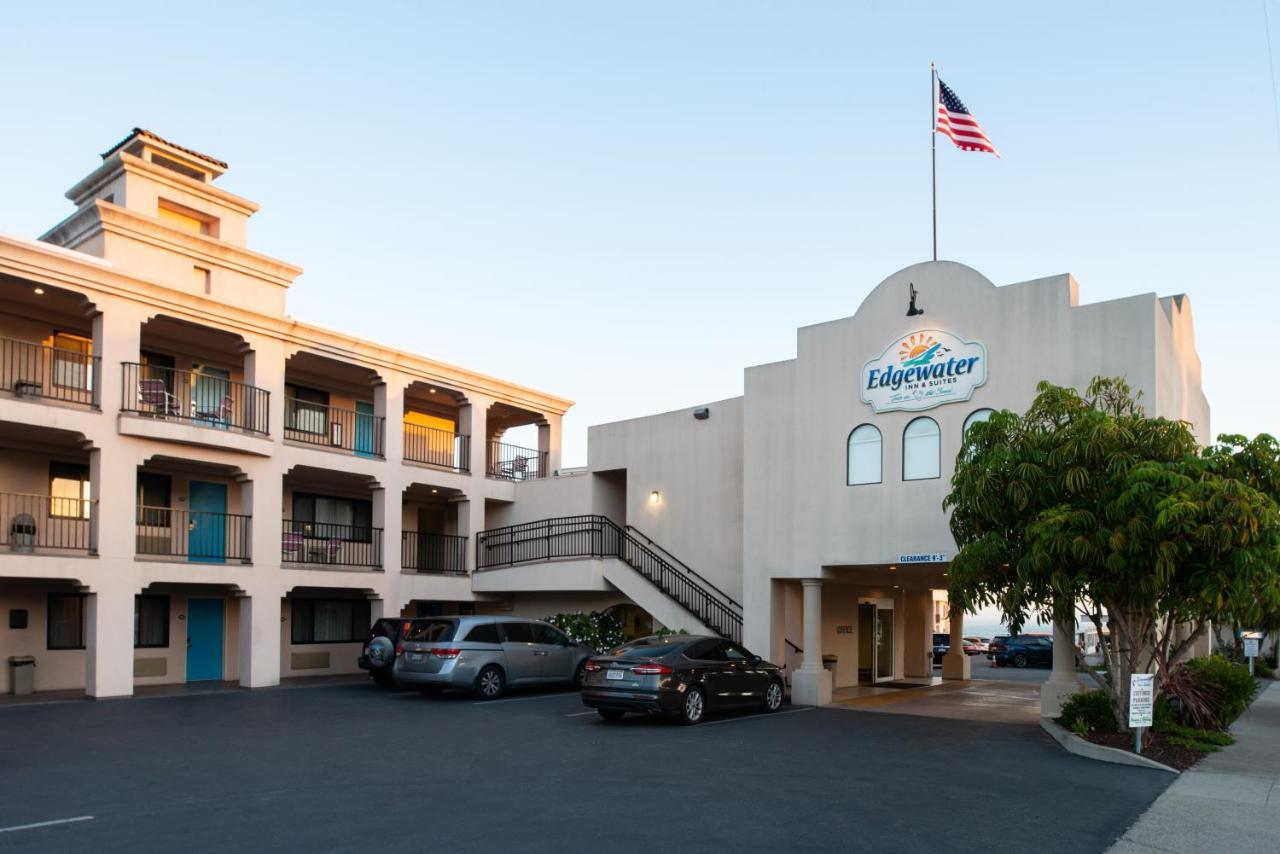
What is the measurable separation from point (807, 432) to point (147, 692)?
47.1 feet

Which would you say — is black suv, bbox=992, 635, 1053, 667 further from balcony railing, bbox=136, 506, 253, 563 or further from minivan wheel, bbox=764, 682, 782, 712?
balcony railing, bbox=136, 506, 253, 563

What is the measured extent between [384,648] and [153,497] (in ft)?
21.0

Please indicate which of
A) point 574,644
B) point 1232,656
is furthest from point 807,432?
point 1232,656

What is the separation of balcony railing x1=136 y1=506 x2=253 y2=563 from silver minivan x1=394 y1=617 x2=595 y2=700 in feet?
15.7

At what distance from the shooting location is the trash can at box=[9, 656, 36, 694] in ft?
66.7

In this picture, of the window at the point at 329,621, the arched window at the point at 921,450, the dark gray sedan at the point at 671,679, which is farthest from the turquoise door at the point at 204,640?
the arched window at the point at 921,450

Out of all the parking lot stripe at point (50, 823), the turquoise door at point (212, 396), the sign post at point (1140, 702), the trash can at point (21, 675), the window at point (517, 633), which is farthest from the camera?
the turquoise door at point (212, 396)

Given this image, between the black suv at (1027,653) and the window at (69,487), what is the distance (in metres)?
30.1

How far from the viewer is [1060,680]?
17.2m

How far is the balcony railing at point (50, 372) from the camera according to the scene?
20.2 m

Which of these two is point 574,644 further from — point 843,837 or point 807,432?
point 843,837

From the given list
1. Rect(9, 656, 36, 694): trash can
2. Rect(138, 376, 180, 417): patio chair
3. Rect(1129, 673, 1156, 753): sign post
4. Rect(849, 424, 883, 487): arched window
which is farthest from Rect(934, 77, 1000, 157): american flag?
Rect(9, 656, 36, 694): trash can

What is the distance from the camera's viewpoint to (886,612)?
1062 inches

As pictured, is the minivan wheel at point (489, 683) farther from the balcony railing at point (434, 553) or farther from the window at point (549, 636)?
the balcony railing at point (434, 553)
